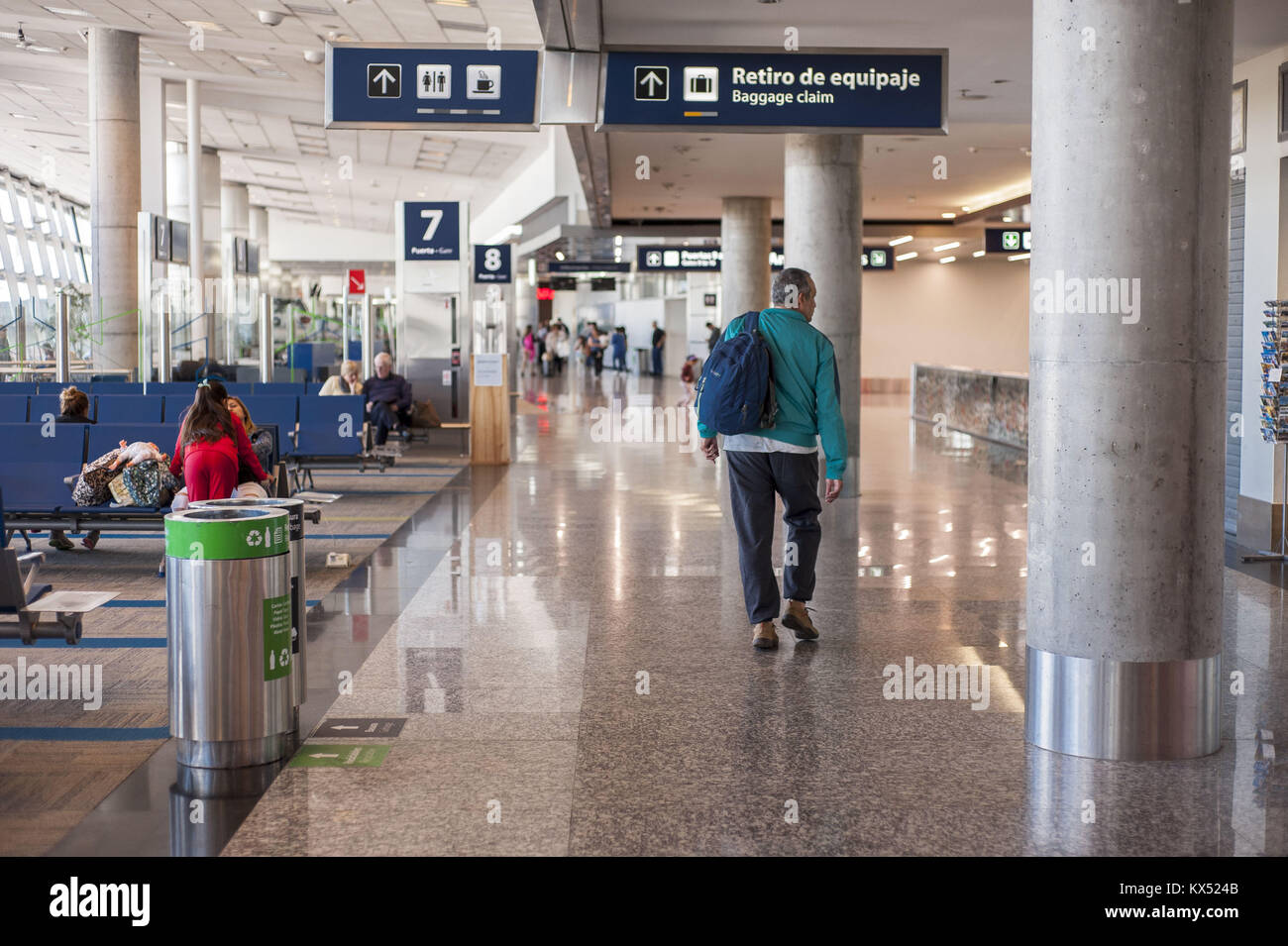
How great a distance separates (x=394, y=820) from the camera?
4.38 meters

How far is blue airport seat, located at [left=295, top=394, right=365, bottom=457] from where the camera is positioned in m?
13.3

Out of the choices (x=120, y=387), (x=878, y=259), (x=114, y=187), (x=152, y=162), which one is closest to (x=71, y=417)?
(x=120, y=387)

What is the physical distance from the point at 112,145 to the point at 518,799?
64.9ft

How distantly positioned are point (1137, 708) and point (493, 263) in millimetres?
18230

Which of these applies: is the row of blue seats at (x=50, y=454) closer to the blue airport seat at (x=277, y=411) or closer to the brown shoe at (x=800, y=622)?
the blue airport seat at (x=277, y=411)

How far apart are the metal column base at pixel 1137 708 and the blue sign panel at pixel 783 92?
535cm

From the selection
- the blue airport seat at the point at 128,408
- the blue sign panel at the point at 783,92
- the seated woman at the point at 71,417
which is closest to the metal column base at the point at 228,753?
the seated woman at the point at 71,417

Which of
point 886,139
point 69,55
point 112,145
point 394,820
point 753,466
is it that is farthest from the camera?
point 69,55

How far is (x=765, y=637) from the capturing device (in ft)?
22.4

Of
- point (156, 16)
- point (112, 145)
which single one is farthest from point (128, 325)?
point (156, 16)

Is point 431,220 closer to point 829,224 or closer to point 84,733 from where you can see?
point 829,224

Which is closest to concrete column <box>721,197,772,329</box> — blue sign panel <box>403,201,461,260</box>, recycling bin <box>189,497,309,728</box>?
blue sign panel <box>403,201,461,260</box>

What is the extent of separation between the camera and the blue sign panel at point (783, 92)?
9375mm

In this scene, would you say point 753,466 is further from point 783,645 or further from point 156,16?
point 156,16
